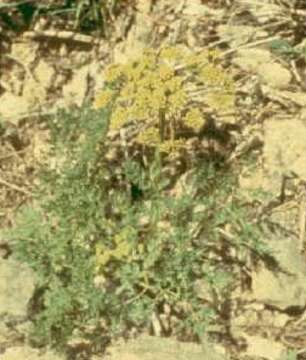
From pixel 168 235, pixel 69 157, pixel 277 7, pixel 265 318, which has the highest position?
pixel 277 7

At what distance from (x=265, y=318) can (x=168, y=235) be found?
477 millimetres

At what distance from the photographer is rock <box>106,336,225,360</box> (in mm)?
3199

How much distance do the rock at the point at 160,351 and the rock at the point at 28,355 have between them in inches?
7.5

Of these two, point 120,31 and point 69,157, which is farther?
point 120,31

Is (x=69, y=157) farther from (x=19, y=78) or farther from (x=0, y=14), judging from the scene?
(x=0, y=14)

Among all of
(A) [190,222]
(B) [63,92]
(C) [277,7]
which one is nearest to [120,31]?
(B) [63,92]

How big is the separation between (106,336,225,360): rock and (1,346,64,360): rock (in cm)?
19

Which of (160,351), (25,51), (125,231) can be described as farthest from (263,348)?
(25,51)

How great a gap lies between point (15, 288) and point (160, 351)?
0.56 meters

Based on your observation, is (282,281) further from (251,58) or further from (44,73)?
(44,73)

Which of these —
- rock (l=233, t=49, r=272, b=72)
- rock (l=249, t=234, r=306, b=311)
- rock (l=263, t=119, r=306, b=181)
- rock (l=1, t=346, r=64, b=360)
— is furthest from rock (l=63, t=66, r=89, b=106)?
rock (l=1, t=346, r=64, b=360)

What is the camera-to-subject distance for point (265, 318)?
3.46 metres

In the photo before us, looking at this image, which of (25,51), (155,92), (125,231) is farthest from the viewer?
(25,51)

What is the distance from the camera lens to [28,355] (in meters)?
3.18
